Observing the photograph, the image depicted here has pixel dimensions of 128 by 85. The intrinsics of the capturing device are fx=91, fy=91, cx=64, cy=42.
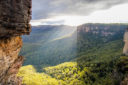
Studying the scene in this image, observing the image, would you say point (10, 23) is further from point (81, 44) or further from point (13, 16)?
point (81, 44)

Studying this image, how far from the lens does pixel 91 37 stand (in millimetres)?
173125

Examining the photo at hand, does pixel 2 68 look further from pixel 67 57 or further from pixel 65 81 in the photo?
pixel 67 57

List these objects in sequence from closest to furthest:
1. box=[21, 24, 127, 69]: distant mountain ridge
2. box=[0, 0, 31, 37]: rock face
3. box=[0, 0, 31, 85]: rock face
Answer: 1. box=[0, 0, 31, 37]: rock face
2. box=[0, 0, 31, 85]: rock face
3. box=[21, 24, 127, 69]: distant mountain ridge

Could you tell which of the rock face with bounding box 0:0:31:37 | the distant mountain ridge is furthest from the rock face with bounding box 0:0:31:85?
the distant mountain ridge

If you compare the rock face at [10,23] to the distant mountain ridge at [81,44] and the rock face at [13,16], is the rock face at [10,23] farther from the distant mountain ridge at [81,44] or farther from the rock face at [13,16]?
the distant mountain ridge at [81,44]

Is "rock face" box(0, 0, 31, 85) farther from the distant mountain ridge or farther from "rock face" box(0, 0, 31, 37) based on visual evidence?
the distant mountain ridge

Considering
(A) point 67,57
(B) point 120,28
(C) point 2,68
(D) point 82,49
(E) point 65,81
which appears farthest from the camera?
(B) point 120,28

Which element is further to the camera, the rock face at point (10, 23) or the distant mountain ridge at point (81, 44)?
the distant mountain ridge at point (81, 44)

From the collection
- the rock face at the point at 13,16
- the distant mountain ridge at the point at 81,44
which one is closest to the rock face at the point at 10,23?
the rock face at the point at 13,16

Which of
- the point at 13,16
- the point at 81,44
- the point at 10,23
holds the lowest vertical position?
the point at 81,44

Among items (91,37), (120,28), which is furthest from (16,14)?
(120,28)

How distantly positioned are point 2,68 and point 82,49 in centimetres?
13636

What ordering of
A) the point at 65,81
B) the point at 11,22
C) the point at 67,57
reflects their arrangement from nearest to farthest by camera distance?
the point at 11,22 → the point at 65,81 → the point at 67,57

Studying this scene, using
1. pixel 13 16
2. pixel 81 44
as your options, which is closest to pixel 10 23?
pixel 13 16
